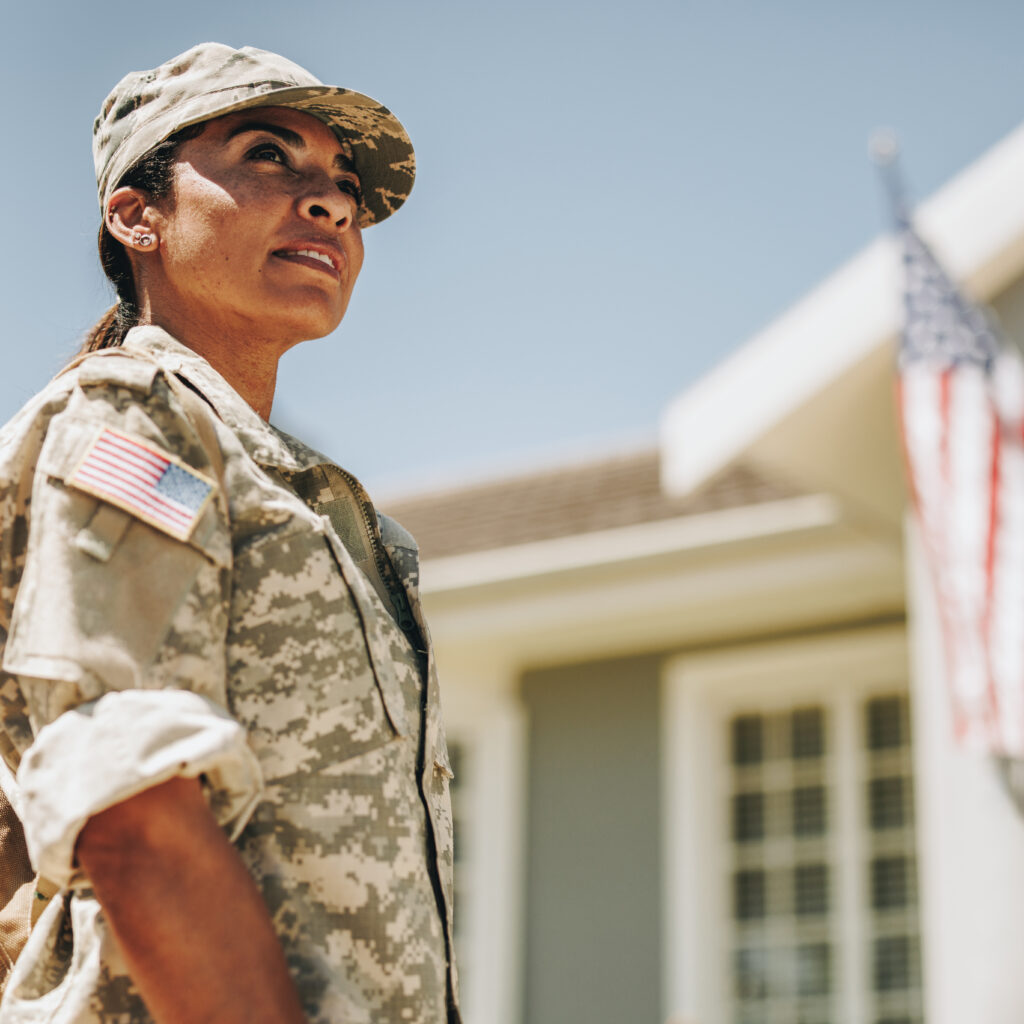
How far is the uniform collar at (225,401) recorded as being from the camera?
76.8 inches

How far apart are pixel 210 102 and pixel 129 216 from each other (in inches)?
7.7

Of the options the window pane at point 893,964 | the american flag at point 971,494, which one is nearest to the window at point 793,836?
the window pane at point 893,964

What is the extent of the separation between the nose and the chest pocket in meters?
0.49

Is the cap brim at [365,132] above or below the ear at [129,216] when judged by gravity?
above

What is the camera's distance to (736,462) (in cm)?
792

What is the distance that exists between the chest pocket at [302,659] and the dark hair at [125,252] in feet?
1.67

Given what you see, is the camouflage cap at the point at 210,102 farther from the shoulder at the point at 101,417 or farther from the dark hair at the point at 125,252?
the shoulder at the point at 101,417

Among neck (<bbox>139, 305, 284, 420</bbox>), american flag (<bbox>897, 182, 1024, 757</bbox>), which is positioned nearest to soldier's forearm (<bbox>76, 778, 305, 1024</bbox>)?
neck (<bbox>139, 305, 284, 420</bbox>)

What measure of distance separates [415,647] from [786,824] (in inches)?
311

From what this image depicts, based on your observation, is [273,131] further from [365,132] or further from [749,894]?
[749,894]

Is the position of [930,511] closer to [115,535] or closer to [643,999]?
[643,999]

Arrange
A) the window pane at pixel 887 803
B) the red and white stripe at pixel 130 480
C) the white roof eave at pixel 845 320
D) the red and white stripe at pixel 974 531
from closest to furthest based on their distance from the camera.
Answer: the red and white stripe at pixel 130 480
the red and white stripe at pixel 974 531
the white roof eave at pixel 845 320
the window pane at pixel 887 803

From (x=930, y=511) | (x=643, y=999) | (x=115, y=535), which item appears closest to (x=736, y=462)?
(x=930, y=511)

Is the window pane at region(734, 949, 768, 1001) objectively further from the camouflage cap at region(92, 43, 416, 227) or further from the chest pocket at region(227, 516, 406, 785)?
the chest pocket at region(227, 516, 406, 785)
